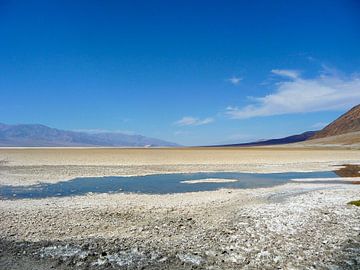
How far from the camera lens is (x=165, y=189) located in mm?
21062

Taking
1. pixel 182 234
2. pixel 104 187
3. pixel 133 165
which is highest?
pixel 133 165

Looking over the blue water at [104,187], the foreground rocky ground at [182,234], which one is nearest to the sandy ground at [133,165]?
the blue water at [104,187]

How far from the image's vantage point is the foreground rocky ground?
8406mm

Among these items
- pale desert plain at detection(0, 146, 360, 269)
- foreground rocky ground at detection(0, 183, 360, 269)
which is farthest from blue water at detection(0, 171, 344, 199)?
foreground rocky ground at detection(0, 183, 360, 269)

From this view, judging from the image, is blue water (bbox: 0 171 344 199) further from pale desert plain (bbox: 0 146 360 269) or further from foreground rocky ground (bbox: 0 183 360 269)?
foreground rocky ground (bbox: 0 183 360 269)

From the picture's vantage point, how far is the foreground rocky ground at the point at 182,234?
27.6 feet

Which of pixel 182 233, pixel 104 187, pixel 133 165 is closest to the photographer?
pixel 182 233

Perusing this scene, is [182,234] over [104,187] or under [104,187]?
under

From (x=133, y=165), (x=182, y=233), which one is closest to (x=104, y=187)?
(x=182, y=233)

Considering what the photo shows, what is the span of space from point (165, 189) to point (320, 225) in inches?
450

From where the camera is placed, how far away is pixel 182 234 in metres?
10.5

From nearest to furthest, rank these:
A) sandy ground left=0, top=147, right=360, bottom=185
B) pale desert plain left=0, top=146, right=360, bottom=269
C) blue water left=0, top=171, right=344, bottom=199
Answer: pale desert plain left=0, top=146, right=360, bottom=269, blue water left=0, top=171, right=344, bottom=199, sandy ground left=0, top=147, right=360, bottom=185

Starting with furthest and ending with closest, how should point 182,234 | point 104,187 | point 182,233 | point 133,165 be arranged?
point 133,165 → point 104,187 → point 182,233 → point 182,234

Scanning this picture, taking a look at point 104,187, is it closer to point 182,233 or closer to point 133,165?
point 182,233
